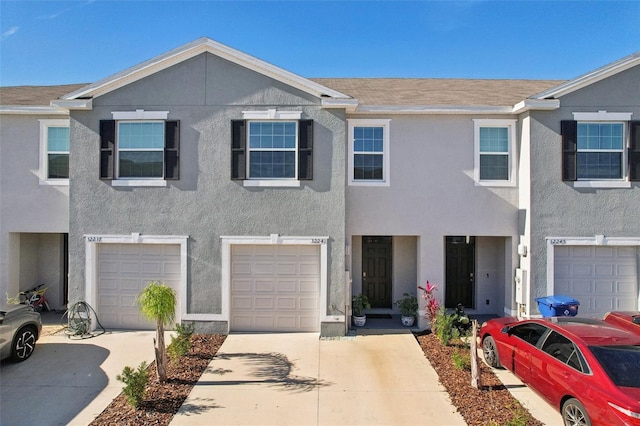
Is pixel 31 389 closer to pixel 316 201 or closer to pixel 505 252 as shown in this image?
pixel 316 201

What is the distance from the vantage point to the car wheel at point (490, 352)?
7.17m

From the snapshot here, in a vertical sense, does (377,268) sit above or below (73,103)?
below

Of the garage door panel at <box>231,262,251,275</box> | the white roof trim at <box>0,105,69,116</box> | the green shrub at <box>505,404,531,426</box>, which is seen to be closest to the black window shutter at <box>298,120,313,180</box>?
the garage door panel at <box>231,262,251,275</box>

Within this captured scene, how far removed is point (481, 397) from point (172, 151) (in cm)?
867

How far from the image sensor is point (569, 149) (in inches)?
370

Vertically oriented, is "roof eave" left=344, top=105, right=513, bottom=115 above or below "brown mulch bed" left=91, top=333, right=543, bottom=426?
above

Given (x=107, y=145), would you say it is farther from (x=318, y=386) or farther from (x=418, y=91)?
(x=418, y=91)

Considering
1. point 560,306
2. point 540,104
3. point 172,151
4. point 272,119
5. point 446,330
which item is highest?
point 540,104

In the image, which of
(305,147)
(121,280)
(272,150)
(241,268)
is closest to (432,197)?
(305,147)

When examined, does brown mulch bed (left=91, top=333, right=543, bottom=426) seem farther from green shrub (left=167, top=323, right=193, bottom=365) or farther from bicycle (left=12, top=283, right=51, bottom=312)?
bicycle (left=12, top=283, right=51, bottom=312)

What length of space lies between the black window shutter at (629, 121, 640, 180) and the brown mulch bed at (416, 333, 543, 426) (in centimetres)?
653

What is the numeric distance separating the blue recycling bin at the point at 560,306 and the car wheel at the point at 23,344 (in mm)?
11703

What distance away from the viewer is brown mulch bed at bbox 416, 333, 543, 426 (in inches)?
215

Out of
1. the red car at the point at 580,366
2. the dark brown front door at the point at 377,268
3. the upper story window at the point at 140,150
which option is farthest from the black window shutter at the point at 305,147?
the red car at the point at 580,366
